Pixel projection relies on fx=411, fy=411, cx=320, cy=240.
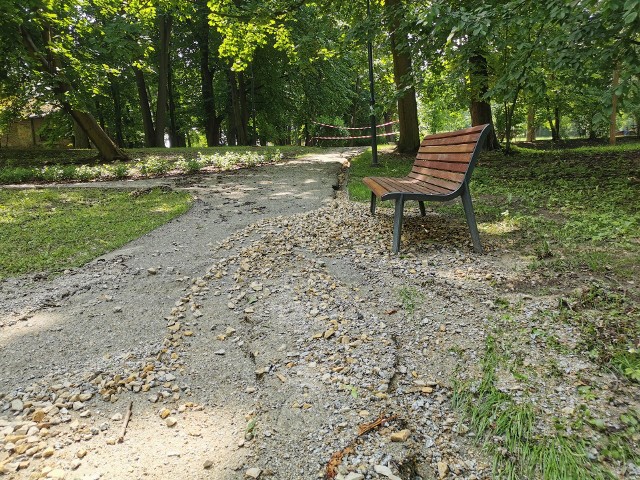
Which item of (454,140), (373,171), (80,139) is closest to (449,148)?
(454,140)

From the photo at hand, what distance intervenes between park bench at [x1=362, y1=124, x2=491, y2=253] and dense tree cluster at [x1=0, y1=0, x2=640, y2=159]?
1374mm

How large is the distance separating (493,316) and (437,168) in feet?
8.44

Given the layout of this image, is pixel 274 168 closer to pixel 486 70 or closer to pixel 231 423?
pixel 486 70

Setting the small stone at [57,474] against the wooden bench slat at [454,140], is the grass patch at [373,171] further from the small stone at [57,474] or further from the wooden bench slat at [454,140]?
the small stone at [57,474]

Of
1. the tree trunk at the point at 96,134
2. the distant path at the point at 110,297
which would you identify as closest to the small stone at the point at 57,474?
the distant path at the point at 110,297

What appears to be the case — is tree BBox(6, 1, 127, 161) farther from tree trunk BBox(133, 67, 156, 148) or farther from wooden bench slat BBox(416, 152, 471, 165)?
wooden bench slat BBox(416, 152, 471, 165)

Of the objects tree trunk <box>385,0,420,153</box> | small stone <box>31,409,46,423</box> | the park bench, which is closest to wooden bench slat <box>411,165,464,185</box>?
the park bench

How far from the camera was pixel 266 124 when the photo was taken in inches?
1013

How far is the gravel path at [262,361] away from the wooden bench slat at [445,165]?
766 millimetres

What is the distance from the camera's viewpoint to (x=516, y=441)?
5.78 ft

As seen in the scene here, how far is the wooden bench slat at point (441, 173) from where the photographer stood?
4.10 meters

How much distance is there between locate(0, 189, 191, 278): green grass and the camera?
4.61 meters

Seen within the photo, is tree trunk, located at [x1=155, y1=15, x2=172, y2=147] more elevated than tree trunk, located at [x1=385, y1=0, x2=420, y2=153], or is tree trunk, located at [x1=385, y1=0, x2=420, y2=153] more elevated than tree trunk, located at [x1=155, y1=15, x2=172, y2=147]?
tree trunk, located at [x1=155, y1=15, x2=172, y2=147]

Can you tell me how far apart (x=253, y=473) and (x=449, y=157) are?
3.86 m
